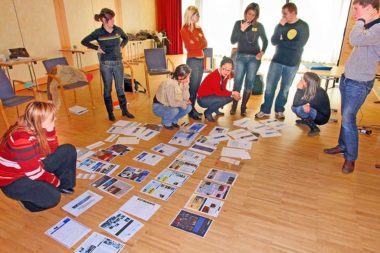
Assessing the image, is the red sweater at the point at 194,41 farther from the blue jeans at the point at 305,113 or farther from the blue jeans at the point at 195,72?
the blue jeans at the point at 305,113

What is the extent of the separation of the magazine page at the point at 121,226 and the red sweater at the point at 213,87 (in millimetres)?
2094

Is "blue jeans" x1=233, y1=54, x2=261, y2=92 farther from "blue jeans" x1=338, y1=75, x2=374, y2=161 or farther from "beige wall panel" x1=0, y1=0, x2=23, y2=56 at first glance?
"beige wall panel" x1=0, y1=0, x2=23, y2=56

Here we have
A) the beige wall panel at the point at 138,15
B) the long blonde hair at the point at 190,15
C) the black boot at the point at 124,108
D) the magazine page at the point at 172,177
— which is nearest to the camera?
the magazine page at the point at 172,177

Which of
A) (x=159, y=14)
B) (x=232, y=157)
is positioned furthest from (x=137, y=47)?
(x=232, y=157)

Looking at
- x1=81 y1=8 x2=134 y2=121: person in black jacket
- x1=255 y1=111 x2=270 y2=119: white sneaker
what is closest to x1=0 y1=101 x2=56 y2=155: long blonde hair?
x1=81 y1=8 x2=134 y2=121: person in black jacket

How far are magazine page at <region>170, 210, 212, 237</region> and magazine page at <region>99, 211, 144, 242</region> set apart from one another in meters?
0.27

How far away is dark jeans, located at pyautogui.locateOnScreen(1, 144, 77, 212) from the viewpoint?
71.8 inches

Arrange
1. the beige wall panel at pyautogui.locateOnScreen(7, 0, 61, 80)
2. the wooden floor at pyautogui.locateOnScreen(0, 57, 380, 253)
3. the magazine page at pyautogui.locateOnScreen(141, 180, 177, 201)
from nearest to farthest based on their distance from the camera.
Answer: the wooden floor at pyautogui.locateOnScreen(0, 57, 380, 253) → the magazine page at pyautogui.locateOnScreen(141, 180, 177, 201) → the beige wall panel at pyautogui.locateOnScreen(7, 0, 61, 80)

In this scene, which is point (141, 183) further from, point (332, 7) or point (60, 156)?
point (332, 7)

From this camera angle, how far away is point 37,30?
5461mm

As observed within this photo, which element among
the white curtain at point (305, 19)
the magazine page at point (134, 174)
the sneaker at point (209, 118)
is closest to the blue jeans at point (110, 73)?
the sneaker at point (209, 118)

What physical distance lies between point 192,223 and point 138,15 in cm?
768

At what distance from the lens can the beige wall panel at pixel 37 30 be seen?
5.18m

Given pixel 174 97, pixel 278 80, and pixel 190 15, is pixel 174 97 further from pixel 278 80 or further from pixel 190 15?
pixel 278 80
